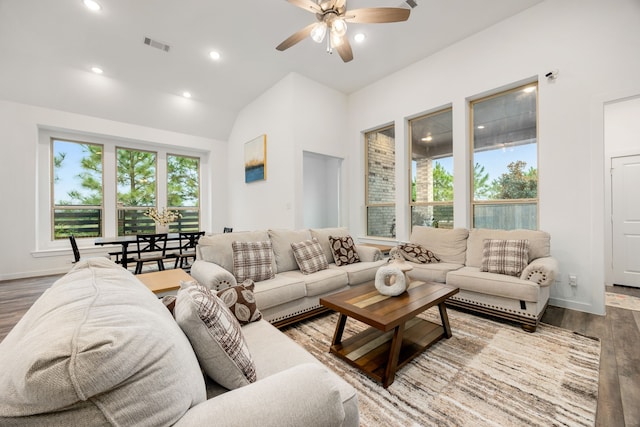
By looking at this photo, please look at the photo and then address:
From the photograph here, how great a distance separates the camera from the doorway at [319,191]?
6.47 metres

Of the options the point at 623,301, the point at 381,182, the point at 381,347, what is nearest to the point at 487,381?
the point at 381,347

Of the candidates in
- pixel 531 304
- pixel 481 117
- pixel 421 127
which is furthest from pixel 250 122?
pixel 531 304

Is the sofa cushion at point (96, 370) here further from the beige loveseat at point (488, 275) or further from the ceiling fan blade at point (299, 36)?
the ceiling fan blade at point (299, 36)

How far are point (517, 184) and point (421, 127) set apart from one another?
5.83ft

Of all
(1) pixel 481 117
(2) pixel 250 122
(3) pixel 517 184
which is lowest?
A: (3) pixel 517 184

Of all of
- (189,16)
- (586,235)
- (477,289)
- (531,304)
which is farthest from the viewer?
(189,16)

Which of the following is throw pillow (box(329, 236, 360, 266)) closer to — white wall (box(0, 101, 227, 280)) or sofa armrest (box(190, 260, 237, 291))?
sofa armrest (box(190, 260, 237, 291))

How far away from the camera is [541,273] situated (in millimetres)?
2467

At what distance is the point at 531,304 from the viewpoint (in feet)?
7.97

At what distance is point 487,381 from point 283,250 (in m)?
2.16

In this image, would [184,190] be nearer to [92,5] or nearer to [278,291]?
[92,5]

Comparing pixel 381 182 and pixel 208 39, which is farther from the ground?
pixel 208 39

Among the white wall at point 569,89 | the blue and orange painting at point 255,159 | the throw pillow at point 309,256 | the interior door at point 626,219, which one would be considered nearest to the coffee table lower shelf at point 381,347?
the throw pillow at point 309,256

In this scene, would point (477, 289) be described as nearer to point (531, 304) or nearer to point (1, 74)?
point (531, 304)
